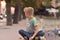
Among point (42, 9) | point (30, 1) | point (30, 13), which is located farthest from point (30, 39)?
point (42, 9)

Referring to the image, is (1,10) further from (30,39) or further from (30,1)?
(30,39)

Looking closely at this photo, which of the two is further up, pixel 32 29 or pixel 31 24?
pixel 31 24

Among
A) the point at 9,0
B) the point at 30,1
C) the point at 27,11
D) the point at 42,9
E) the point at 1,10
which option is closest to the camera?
the point at 27,11

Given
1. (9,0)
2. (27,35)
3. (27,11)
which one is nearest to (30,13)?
(27,11)

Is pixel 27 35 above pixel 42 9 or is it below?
above

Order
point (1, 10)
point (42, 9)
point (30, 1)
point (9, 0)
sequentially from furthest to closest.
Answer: point (1, 10) < point (42, 9) < point (30, 1) < point (9, 0)

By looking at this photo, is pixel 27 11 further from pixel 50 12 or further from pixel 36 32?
pixel 50 12

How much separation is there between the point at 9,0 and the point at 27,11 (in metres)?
22.8

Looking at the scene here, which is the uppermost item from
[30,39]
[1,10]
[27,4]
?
[30,39]

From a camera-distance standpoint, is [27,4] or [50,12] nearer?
[27,4]

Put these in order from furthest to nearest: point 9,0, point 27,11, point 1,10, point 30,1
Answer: point 1,10 → point 30,1 → point 9,0 → point 27,11

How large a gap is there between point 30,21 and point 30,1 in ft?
129

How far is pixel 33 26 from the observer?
7211mm

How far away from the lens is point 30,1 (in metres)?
46.5
